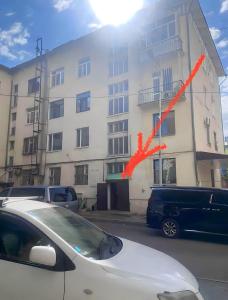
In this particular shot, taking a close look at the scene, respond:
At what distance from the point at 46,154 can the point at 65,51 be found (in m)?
10.0

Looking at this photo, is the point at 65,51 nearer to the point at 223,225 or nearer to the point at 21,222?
the point at 223,225

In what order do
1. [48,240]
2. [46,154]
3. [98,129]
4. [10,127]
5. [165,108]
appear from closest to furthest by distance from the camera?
[48,240], [165,108], [98,129], [46,154], [10,127]

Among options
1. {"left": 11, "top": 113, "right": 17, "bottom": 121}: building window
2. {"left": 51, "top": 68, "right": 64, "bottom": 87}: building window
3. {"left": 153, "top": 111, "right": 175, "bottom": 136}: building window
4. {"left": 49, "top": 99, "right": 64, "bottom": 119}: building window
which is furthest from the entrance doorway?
{"left": 11, "top": 113, "right": 17, "bottom": 121}: building window

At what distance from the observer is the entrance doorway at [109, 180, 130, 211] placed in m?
20.7

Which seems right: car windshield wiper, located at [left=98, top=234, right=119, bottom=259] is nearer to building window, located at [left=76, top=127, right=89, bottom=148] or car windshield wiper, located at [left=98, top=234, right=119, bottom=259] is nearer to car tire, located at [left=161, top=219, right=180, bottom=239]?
car tire, located at [left=161, top=219, right=180, bottom=239]

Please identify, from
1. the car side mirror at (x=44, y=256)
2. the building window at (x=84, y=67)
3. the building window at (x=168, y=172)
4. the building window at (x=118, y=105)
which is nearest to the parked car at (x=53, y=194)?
the building window at (x=168, y=172)

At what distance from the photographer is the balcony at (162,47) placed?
1961cm

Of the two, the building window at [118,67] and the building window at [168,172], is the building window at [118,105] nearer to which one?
the building window at [118,67]

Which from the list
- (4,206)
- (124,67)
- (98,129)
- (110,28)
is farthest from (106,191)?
(4,206)

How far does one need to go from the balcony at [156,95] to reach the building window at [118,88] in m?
1.77

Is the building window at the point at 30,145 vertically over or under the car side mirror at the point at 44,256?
over

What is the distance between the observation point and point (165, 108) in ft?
64.8

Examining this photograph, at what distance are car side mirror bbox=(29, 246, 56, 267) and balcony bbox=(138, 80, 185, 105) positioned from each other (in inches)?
680

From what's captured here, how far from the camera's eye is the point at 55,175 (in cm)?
2494
